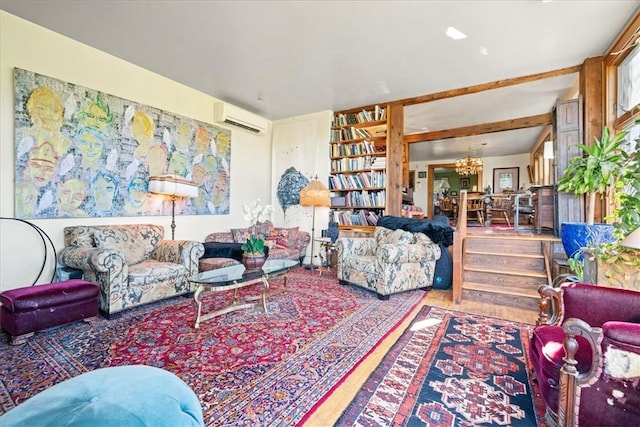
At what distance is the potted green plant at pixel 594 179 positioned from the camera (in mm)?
2562

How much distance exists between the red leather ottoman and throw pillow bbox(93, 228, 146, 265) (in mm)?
549

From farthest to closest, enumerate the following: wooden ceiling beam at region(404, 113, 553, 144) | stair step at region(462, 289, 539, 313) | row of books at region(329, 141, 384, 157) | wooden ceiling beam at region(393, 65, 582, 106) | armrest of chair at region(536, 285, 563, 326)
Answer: wooden ceiling beam at region(404, 113, 553, 144)
row of books at region(329, 141, 384, 157)
wooden ceiling beam at region(393, 65, 582, 106)
stair step at region(462, 289, 539, 313)
armrest of chair at region(536, 285, 563, 326)

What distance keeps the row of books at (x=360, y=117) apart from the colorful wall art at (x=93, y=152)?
230cm

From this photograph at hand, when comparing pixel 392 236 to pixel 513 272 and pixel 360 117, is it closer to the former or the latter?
pixel 513 272

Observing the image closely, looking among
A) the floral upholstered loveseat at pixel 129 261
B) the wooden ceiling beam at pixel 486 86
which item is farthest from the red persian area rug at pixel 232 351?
the wooden ceiling beam at pixel 486 86

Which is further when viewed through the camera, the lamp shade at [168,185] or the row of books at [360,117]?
the row of books at [360,117]

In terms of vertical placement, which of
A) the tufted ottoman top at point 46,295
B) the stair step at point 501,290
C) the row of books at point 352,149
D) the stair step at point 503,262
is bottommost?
the stair step at point 501,290

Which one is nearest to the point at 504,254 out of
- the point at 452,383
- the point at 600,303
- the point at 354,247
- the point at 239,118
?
the point at 354,247

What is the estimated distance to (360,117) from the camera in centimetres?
499

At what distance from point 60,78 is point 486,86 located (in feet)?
16.8

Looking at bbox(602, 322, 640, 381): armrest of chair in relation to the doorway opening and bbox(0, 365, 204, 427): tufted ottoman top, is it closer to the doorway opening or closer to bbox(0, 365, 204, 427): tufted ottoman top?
bbox(0, 365, 204, 427): tufted ottoman top

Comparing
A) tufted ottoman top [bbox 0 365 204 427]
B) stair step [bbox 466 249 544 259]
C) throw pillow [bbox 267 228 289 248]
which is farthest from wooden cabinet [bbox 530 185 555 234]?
tufted ottoman top [bbox 0 365 204 427]

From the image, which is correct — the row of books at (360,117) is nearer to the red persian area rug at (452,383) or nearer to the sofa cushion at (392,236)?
the sofa cushion at (392,236)

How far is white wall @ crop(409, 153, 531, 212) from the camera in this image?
8.75 metres
